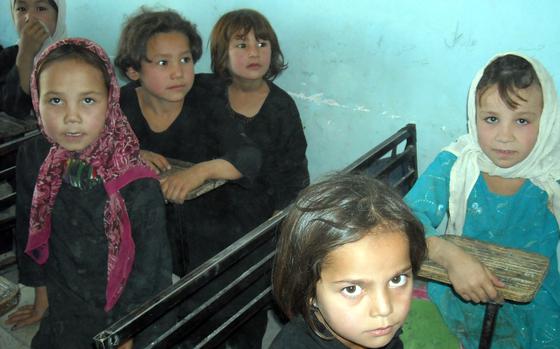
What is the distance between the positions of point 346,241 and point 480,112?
1089mm

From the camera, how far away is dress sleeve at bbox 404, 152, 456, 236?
2.21m

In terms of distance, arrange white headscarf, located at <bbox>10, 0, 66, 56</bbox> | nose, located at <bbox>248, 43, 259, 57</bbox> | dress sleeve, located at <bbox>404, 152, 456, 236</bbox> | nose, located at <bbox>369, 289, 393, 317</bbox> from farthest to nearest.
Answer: white headscarf, located at <bbox>10, 0, 66, 56</bbox>
nose, located at <bbox>248, 43, 259, 57</bbox>
dress sleeve, located at <bbox>404, 152, 456, 236</bbox>
nose, located at <bbox>369, 289, 393, 317</bbox>

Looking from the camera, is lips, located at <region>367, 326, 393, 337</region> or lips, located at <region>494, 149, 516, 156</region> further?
lips, located at <region>494, 149, 516, 156</region>

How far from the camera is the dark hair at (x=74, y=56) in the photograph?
2.10m

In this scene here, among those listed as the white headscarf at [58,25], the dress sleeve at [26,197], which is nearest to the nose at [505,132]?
the dress sleeve at [26,197]

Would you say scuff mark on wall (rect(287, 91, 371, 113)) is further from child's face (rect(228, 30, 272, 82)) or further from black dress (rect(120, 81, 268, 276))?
black dress (rect(120, 81, 268, 276))

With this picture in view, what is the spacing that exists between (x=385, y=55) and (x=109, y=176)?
166 centimetres

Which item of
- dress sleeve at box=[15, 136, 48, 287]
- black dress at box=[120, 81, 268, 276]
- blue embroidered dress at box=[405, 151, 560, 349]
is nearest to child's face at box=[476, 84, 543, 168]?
blue embroidered dress at box=[405, 151, 560, 349]

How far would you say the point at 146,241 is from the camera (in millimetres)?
2072

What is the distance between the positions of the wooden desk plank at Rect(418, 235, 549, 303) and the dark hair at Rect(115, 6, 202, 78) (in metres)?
1.71

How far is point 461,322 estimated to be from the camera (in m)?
2.19

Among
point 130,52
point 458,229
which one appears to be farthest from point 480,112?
point 130,52

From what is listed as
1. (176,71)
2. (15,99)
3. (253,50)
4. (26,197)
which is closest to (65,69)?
(26,197)

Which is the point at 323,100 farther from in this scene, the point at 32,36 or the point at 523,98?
the point at 32,36
